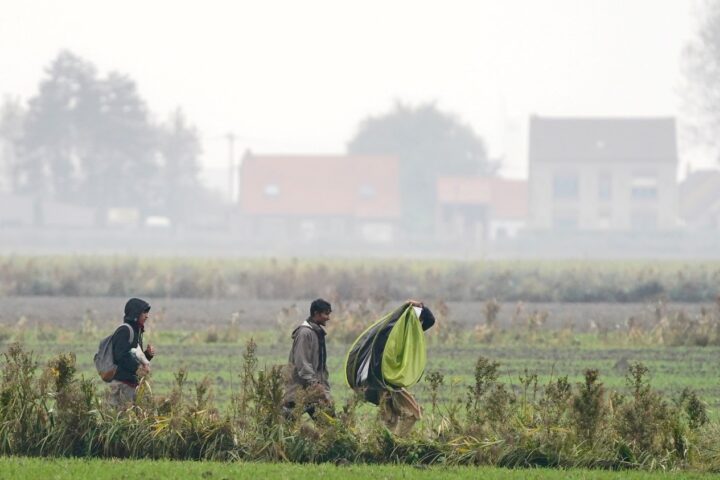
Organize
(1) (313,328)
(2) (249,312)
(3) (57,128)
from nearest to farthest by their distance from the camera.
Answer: (1) (313,328) < (2) (249,312) < (3) (57,128)

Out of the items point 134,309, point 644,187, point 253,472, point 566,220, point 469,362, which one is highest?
point 644,187

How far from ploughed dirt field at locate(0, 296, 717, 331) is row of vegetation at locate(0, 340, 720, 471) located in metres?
14.8

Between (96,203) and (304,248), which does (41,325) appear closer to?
(304,248)

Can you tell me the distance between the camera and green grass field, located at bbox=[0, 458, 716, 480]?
1252 cm

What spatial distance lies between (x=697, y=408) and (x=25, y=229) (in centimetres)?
9427

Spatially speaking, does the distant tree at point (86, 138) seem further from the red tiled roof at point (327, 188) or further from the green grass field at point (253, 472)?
the green grass field at point (253, 472)

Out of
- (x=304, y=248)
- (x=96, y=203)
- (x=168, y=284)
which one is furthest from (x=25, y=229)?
(x=168, y=284)

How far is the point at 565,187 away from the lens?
113 meters

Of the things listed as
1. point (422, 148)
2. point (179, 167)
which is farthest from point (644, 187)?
point (179, 167)

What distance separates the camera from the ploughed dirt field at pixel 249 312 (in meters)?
32.7

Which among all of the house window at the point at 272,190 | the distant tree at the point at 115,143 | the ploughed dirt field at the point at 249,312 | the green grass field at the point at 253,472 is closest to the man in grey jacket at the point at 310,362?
the green grass field at the point at 253,472

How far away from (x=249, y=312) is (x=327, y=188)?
256 feet

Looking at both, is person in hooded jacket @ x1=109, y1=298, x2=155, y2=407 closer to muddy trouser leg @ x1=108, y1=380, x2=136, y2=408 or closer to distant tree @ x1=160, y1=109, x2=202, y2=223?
muddy trouser leg @ x1=108, y1=380, x2=136, y2=408

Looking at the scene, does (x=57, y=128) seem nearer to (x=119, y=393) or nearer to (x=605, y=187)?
(x=605, y=187)
